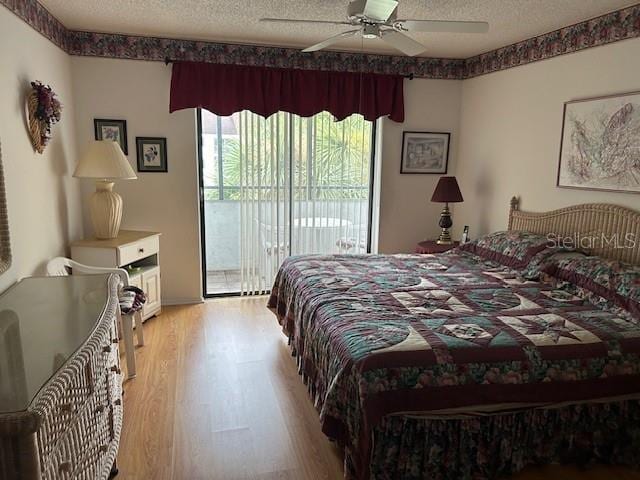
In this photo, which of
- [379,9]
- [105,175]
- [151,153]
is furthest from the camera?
[151,153]

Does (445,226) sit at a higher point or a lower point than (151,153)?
lower

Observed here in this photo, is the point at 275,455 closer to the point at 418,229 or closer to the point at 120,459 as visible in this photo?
the point at 120,459

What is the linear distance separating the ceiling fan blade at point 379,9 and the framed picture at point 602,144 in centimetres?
176

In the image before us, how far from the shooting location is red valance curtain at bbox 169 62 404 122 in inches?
167

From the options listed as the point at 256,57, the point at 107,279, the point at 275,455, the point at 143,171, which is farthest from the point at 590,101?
the point at 143,171

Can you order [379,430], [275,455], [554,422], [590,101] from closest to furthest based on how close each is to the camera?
[379,430]
[554,422]
[275,455]
[590,101]

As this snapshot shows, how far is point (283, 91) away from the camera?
4469 millimetres

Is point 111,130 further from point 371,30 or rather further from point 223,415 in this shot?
point 223,415

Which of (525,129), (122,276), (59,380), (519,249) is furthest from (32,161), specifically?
(525,129)

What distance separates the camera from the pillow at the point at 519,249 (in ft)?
10.8

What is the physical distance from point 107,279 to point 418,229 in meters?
3.53

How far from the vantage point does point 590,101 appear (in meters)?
3.38

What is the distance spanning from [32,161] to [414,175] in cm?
353

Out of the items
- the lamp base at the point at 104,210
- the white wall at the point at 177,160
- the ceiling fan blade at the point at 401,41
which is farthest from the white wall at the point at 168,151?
the ceiling fan blade at the point at 401,41
